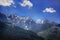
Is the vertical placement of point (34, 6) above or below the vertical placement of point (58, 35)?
above

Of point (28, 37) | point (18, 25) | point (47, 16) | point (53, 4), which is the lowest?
point (28, 37)

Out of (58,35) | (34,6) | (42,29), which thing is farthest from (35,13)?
(58,35)

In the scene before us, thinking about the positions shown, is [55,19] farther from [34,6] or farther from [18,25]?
[18,25]

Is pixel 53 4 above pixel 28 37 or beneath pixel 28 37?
above

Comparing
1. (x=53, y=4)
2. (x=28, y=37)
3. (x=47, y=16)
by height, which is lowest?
(x=28, y=37)

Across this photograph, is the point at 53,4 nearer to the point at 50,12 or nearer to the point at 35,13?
the point at 50,12

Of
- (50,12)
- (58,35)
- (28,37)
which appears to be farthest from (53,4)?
(28,37)

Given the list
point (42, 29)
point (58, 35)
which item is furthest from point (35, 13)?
point (58, 35)
